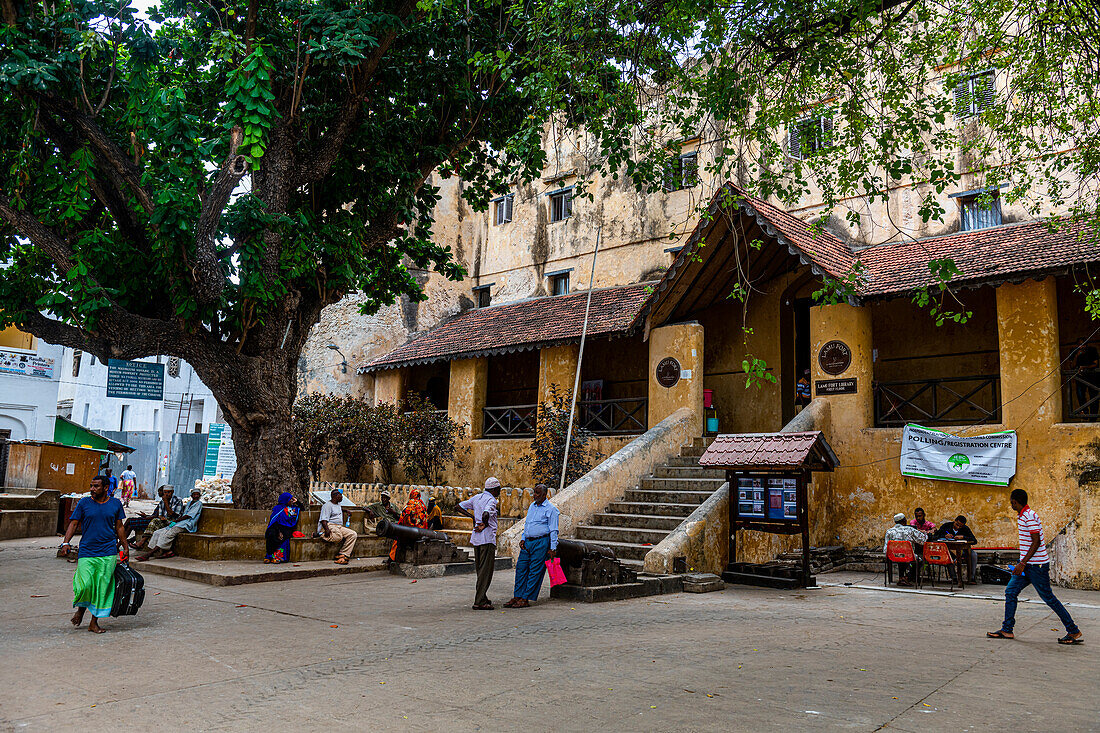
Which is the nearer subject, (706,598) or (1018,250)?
(706,598)

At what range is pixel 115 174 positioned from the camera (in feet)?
39.2

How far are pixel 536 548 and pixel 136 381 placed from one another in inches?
443

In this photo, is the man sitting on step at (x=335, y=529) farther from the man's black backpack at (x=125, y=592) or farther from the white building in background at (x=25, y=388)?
the white building in background at (x=25, y=388)

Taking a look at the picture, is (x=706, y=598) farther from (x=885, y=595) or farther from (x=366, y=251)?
(x=366, y=251)

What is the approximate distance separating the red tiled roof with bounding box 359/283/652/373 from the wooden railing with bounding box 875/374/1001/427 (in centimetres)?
559

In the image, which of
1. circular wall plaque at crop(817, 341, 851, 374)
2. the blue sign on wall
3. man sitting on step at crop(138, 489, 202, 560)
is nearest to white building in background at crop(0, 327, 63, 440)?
the blue sign on wall

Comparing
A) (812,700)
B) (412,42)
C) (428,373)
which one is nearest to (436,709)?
(812,700)

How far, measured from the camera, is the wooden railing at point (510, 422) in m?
19.9

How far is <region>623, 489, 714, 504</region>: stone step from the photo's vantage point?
540 inches

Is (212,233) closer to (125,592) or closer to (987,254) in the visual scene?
(125,592)

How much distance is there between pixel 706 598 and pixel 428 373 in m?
15.5

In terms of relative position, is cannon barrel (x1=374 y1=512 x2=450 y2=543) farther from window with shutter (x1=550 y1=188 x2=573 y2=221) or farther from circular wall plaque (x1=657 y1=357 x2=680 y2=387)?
window with shutter (x1=550 y1=188 x2=573 y2=221)

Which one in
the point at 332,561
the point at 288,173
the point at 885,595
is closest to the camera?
the point at 885,595

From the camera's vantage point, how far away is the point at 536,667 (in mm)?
6305
